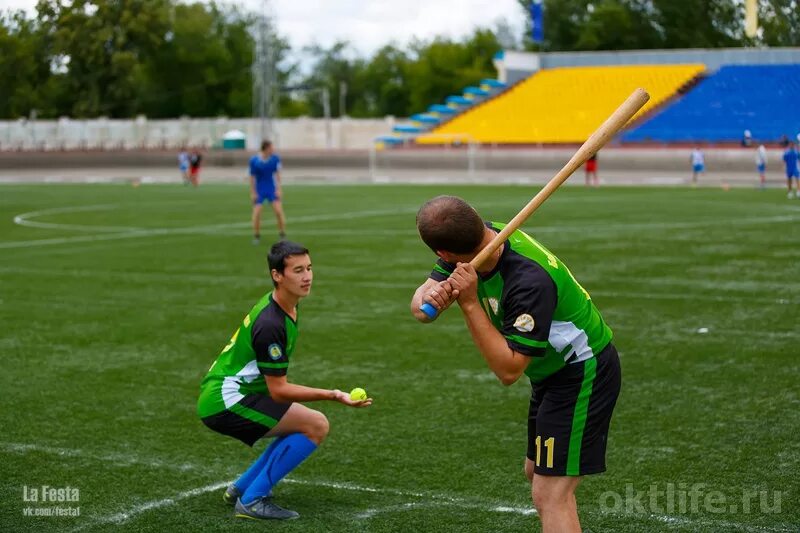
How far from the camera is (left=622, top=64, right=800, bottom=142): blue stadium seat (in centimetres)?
5428

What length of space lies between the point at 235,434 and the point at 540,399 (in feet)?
7.33

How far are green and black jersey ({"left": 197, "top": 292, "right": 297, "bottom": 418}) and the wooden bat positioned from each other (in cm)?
194

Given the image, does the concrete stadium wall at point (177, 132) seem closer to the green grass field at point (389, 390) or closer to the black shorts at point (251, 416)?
the green grass field at point (389, 390)

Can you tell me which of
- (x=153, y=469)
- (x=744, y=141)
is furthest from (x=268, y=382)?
(x=744, y=141)

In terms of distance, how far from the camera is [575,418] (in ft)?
16.5

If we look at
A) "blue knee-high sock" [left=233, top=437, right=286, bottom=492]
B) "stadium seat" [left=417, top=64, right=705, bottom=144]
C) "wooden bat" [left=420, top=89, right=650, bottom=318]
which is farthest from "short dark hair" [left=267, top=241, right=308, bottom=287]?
"stadium seat" [left=417, top=64, right=705, bottom=144]

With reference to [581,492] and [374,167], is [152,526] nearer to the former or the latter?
[581,492]

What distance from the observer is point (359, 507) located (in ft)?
22.1

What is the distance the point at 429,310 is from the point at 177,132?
7791 cm

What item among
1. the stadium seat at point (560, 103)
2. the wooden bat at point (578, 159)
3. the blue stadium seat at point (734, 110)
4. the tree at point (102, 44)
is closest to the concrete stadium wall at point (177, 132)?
the tree at point (102, 44)

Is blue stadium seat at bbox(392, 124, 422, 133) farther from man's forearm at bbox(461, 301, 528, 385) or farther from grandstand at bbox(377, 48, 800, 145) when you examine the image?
man's forearm at bbox(461, 301, 528, 385)

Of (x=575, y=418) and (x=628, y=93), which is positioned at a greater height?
(x=628, y=93)

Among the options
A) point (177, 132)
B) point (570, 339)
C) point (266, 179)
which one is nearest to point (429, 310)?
point (570, 339)

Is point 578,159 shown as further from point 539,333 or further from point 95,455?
point 95,455
